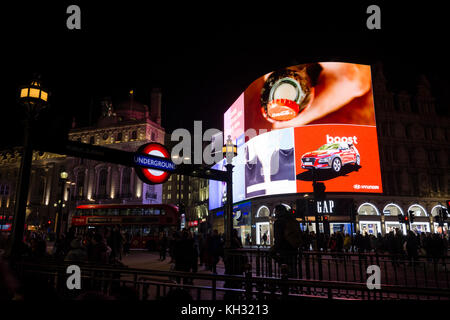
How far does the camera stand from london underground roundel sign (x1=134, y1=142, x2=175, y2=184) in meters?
6.82

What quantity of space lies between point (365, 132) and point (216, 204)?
27.1 meters

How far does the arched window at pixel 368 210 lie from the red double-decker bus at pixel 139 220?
21119mm

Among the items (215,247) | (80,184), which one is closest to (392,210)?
(215,247)

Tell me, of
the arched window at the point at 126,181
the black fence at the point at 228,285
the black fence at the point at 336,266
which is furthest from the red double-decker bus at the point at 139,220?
the arched window at the point at 126,181

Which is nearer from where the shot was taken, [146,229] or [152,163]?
[152,163]

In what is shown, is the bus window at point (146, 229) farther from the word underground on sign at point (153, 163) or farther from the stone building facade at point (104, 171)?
the stone building facade at point (104, 171)

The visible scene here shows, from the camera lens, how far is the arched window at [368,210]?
3455 cm

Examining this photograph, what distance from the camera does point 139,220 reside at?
26812mm

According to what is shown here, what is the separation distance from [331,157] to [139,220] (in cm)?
1920

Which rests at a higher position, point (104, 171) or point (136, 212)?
point (104, 171)

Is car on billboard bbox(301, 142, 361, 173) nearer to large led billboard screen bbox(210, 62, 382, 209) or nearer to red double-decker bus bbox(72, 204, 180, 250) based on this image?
large led billboard screen bbox(210, 62, 382, 209)

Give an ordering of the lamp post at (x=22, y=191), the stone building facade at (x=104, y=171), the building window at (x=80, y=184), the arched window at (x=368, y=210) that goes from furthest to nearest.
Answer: the building window at (x=80, y=184), the stone building facade at (x=104, y=171), the arched window at (x=368, y=210), the lamp post at (x=22, y=191)

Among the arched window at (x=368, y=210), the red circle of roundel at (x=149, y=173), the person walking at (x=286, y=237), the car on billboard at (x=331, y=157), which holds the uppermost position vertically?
the car on billboard at (x=331, y=157)

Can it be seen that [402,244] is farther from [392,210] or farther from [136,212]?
[136,212]
